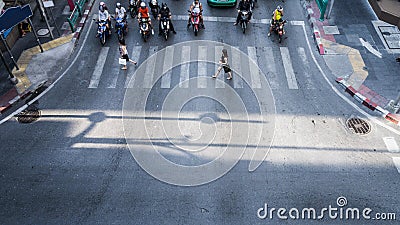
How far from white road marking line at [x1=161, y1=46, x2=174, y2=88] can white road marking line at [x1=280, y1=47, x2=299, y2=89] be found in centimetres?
562

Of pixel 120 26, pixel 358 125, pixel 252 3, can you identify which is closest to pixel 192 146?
pixel 358 125

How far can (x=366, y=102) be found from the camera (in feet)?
51.0

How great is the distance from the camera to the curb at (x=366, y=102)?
1493 centimetres

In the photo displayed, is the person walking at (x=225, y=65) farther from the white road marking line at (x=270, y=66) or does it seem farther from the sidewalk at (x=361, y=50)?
the sidewalk at (x=361, y=50)

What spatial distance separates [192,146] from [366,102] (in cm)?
796

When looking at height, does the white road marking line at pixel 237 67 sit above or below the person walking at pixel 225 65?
below

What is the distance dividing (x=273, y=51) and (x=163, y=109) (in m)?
6.85

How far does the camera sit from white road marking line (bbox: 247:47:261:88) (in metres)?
16.5

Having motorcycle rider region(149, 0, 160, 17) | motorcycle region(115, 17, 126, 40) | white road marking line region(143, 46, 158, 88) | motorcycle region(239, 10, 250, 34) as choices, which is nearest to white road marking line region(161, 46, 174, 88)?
white road marking line region(143, 46, 158, 88)

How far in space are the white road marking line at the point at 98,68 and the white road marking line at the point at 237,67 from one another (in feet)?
21.2

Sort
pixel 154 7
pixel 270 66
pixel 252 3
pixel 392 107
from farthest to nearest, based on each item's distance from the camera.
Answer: pixel 252 3
pixel 154 7
pixel 270 66
pixel 392 107

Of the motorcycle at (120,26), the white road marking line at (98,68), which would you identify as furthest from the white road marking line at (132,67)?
the white road marking line at (98,68)

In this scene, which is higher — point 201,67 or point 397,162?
point 201,67

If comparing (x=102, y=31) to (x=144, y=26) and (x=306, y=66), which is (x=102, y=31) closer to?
(x=144, y=26)
